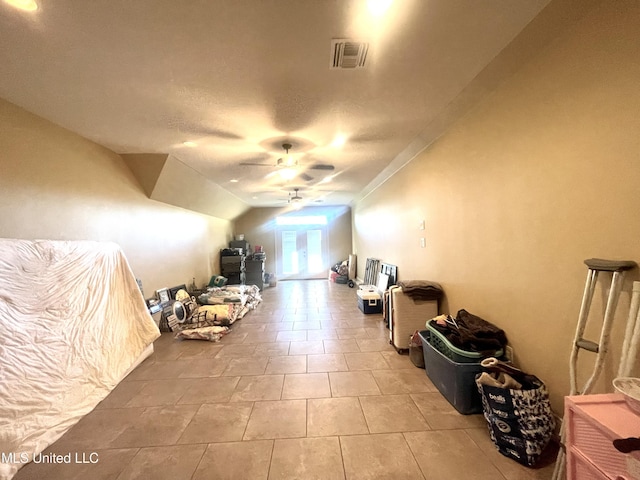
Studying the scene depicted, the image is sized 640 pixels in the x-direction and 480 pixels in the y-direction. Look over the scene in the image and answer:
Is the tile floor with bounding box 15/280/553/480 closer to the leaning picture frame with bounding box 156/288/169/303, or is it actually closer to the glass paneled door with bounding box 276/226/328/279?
the leaning picture frame with bounding box 156/288/169/303

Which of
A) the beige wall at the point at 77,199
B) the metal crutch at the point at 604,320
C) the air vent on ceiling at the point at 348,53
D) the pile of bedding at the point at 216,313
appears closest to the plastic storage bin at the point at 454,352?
the metal crutch at the point at 604,320

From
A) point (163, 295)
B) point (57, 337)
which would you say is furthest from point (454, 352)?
point (163, 295)

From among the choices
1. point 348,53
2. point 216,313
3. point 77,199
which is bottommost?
point 216,313

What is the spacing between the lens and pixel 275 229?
30.6ft

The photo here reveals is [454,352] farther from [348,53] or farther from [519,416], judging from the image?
[348,53]

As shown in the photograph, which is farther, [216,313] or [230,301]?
[230,301]

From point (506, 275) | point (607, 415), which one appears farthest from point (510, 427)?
point (506, 275)

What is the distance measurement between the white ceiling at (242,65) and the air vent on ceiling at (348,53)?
1.9 inches

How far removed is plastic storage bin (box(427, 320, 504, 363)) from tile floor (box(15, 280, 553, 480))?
0.37 metres

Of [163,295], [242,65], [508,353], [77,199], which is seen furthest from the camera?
[163,295]

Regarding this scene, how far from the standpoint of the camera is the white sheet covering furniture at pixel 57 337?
5.63 feet

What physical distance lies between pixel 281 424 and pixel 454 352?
4.73 feet

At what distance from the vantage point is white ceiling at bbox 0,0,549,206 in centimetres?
137

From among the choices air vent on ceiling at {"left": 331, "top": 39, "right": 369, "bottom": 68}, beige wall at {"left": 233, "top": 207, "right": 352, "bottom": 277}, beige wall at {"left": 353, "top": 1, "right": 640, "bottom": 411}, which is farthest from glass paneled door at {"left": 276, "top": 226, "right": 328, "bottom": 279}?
air vent on ceiling at {"left": 331, "top": 39, "right": 369, "bottom": 68}
